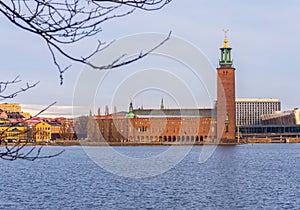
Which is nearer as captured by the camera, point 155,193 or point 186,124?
point 155,193

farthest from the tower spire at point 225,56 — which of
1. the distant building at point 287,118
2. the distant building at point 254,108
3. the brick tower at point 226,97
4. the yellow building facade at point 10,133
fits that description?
the yellow building facade at point 10,133

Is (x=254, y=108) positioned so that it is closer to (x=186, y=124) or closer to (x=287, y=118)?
(x=287, y=118)

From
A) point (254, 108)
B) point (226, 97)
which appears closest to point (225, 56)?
point (226, 97)

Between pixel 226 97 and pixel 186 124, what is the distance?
869cm

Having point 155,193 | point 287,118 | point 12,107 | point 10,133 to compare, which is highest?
point 287,118

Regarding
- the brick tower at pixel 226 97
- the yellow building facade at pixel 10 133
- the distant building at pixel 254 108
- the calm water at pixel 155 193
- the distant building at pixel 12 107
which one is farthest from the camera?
the distant building at pixel 254 108

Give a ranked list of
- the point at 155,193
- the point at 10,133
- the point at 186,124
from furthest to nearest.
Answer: the point at 186,124 < the point at 155,193 < the point at 10,133

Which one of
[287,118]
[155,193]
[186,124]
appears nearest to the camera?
[155,193]

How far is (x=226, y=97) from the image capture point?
269 ft

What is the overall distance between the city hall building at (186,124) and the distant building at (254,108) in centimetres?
4813

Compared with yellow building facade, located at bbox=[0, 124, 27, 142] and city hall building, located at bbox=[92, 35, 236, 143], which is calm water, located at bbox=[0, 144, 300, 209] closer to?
yellow building facade, located at bbox=[0, 124, 27, 142]

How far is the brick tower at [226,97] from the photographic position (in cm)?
8194

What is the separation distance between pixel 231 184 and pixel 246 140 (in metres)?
78.8

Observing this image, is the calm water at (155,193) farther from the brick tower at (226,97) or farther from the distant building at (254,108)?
the distant building at (254,108)
